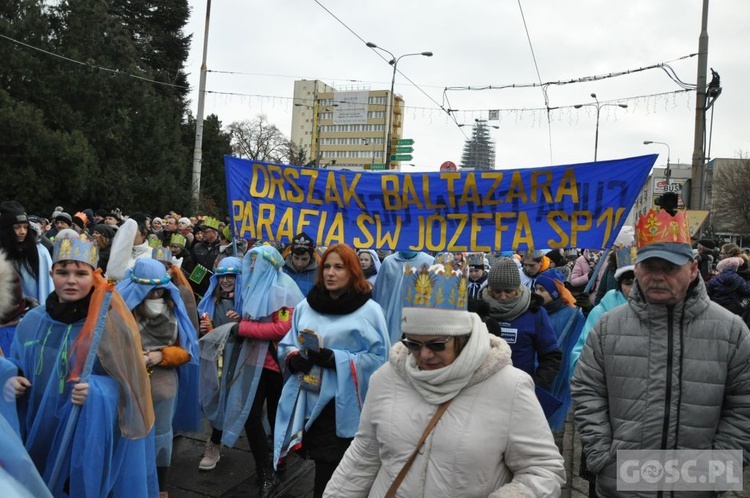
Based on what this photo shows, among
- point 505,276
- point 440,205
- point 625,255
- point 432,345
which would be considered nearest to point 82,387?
point 432,345

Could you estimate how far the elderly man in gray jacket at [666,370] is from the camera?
97.7 inches

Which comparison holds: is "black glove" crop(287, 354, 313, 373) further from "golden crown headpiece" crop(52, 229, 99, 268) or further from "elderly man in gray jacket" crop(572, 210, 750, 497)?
"elderly man in gray jacket" crop(572, 210, 750, 497)

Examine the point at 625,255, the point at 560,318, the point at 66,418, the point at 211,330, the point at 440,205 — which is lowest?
the point at 66,418

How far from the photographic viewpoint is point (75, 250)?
336 centimetres

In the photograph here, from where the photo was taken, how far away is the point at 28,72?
21312mm

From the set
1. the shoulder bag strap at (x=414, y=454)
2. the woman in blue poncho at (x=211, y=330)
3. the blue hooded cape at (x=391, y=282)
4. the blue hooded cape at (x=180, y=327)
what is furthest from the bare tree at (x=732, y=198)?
the shoulder bag strap at (x=414, y=454)

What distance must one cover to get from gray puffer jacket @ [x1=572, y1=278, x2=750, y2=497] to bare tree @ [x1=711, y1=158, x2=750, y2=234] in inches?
1703

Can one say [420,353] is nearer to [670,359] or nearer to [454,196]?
[670,359]

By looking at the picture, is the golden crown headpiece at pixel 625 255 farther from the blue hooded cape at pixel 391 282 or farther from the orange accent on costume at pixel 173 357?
the orange accent on costume at pixel 173 357

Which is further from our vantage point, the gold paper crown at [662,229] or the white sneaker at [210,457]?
the white sneaker at [210,457]

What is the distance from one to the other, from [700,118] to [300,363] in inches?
447

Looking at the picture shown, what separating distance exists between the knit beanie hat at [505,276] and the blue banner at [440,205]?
2.67ft

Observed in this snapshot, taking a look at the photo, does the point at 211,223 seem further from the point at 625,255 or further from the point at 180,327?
the point at 625,255

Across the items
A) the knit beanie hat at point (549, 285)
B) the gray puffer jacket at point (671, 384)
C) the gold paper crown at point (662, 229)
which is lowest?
the gray puffer jacket at point (671, 384)
